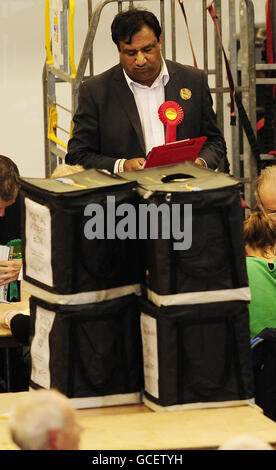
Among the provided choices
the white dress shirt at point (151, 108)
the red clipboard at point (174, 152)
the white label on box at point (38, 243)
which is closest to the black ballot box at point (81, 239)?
the white label on box at point (38, 243)

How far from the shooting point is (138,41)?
356 centimetres

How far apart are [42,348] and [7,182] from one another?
176 cm

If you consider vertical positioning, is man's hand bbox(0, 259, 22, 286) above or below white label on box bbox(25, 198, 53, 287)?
below

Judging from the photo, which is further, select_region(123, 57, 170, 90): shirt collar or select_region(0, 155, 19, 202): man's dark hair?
select_region(0, 155, 19, 202): man's dark hair

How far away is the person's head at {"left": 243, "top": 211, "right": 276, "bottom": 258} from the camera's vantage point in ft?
10.4

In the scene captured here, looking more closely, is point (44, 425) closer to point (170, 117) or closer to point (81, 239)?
point (81, 239)

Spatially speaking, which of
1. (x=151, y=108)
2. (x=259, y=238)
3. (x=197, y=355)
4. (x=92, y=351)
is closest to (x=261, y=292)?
(x=259, y=238)

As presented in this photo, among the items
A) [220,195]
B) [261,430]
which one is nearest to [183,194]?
[220,195]

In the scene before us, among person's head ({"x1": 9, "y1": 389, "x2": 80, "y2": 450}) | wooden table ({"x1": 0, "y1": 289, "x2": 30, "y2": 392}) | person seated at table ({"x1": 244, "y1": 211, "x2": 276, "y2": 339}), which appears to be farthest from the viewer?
wooden table ({"x1": 0, "y1": 289, "x2": 30, "y2": 392})

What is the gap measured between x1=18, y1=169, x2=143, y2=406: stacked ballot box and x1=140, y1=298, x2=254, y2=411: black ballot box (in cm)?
6

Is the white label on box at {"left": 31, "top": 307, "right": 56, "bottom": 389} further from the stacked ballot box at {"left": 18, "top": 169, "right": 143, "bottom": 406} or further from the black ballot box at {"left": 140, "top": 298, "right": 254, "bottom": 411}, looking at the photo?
the black ballot box at {"left": 140, "top": 298, "right": 254, "bottom": 411}

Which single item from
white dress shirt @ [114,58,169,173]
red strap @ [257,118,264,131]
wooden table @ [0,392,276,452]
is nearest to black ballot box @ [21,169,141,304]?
wooden table @ [0,392,276,452]

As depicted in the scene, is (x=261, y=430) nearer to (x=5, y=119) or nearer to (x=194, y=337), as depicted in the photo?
(x=194, y=337)

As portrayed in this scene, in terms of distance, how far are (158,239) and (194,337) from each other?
0.86 feet
